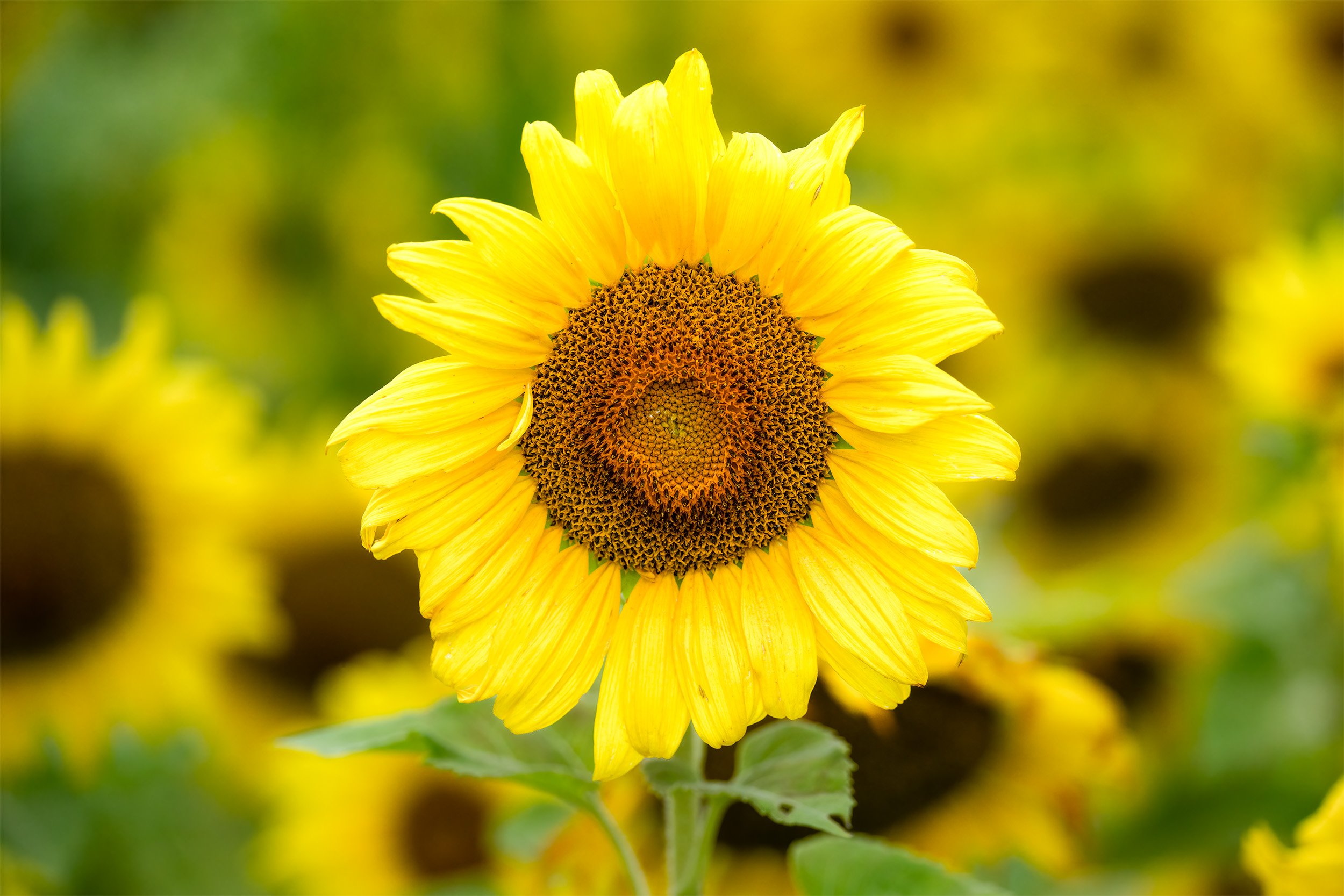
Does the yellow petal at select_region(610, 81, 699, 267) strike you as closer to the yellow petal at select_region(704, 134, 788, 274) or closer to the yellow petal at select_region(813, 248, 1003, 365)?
the yellow petal at select_region(704, 134, 788, 274)

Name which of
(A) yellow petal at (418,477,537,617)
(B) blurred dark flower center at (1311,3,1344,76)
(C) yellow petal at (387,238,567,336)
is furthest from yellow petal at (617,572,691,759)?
(B) blurred dark flower center at (1311,3,1344,76)

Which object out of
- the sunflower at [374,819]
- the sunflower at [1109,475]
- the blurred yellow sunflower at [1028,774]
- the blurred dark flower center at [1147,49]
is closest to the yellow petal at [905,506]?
the blurred yellow sunflower at [1028,774]

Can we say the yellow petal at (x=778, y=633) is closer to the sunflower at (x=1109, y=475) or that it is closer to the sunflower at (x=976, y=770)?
the sunflower at (x=976, y=770)

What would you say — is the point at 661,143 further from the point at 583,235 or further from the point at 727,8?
the point at 727,8

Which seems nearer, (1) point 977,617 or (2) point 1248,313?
(1) point 977,617

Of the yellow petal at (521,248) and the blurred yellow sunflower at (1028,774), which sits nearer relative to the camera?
the yellow petal at (521,248)

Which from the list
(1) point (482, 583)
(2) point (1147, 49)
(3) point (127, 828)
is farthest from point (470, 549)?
(2) point (1147, 49)

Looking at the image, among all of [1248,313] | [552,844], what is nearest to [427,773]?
[552,844]
